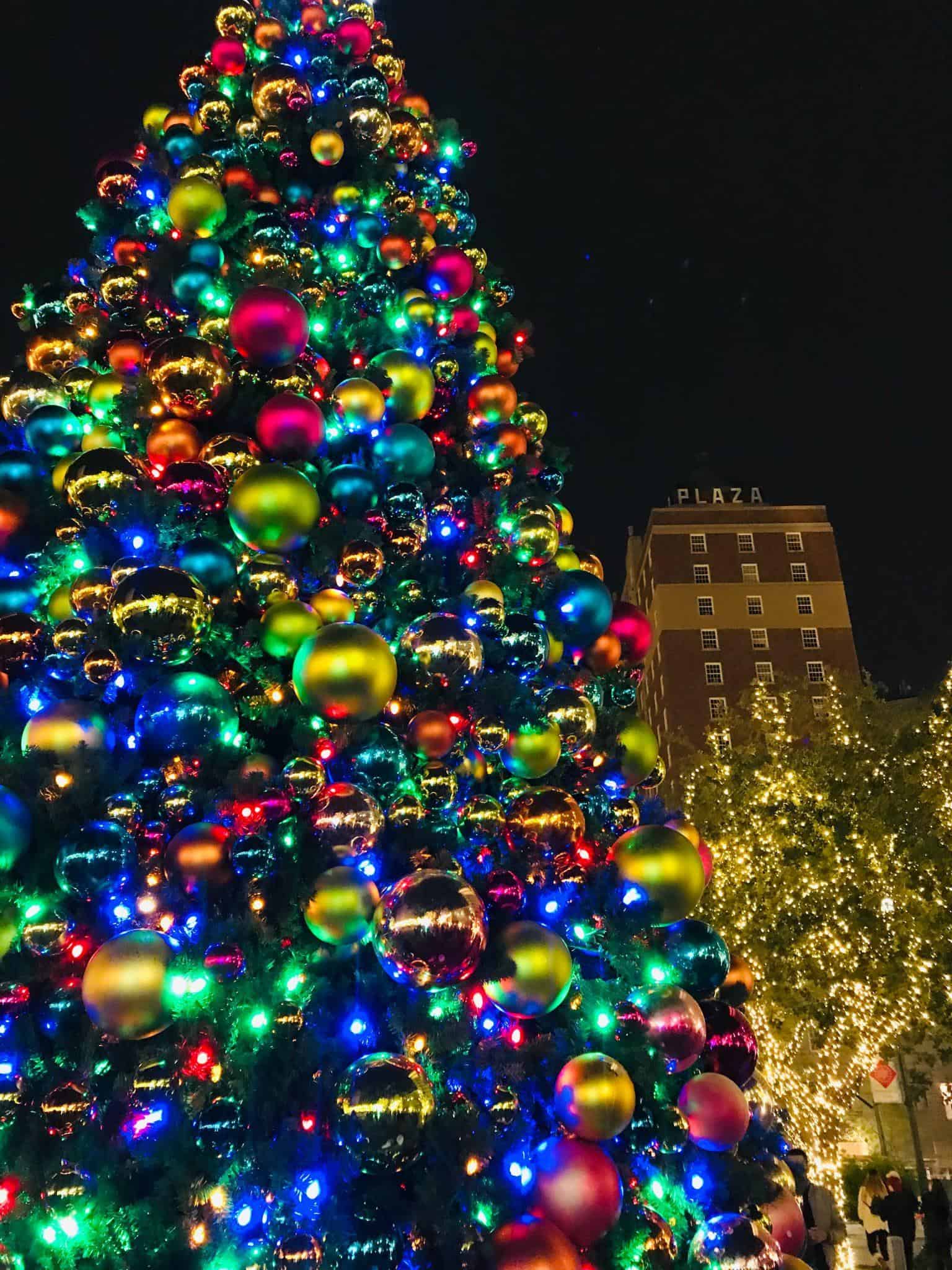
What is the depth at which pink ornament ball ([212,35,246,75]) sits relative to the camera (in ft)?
15.9

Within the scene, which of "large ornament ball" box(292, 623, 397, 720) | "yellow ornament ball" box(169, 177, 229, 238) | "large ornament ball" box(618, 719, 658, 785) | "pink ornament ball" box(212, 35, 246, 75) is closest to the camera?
"large ornament ball" box(292, 623, 397, 720)

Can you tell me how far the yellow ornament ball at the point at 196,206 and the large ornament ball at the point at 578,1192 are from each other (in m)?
4.22

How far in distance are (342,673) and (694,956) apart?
78.4 inches

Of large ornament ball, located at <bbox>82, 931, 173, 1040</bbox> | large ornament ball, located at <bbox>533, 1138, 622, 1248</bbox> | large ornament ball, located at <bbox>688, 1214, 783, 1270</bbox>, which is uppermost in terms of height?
large ornament ball, located at <bbox>82, 931, 173, 1040</bbox>

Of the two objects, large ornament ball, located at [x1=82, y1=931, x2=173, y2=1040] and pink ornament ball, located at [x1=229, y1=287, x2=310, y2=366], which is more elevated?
pink ornament ball, located at [x1=229, y1=287, x2=310, y2=366]

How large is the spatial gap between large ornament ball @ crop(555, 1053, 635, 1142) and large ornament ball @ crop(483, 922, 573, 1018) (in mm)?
229

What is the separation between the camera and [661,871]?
356 centimetres

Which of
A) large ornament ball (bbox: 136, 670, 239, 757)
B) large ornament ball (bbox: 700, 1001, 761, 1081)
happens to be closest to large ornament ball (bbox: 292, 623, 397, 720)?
large ornament ball (bbox: 136, 670, 239, 757)

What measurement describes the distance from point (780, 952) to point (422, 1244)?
15189 millimetres

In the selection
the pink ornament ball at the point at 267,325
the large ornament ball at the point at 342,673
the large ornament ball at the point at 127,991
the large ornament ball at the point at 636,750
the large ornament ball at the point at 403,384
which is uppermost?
the large ornament ball at the point at 403,384

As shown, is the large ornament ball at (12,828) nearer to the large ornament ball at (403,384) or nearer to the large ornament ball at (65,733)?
the large ornament ball at (65,733)

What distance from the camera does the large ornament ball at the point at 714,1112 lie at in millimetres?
3246

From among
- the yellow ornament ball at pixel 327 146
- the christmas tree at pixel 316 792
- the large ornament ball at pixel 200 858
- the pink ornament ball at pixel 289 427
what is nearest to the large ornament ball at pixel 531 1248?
the christmas tree at pixel 316 792

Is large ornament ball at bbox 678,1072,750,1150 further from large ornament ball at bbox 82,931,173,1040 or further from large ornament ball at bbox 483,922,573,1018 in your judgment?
large ornament ball at bbox 82,931,173,1040
